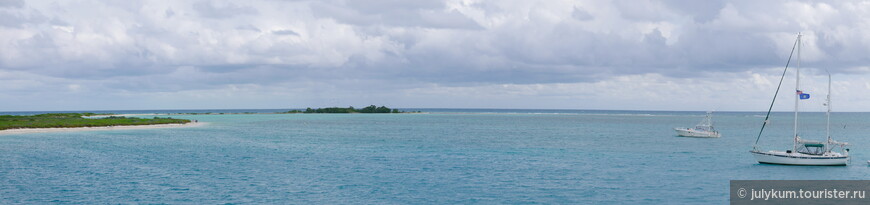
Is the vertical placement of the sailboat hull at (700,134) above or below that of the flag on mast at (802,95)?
below

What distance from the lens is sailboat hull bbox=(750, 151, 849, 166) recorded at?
4994 centimetres

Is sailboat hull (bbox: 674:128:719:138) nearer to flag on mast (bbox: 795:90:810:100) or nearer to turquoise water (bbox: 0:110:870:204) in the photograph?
turquoise water (bbox: 0:110:870:204)

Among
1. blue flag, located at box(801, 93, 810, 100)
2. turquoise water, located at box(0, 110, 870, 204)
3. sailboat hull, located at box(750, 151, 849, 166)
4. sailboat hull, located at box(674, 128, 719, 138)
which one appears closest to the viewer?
turquoise water, located at box(0, 110, 870, 204)

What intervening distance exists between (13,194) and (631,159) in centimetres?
4549

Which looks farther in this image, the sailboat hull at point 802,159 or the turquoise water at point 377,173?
the sailboat hull at point 802,159

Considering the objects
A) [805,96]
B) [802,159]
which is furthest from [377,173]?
[805,96]

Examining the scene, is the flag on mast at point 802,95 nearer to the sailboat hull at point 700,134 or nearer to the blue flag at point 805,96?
the blue flag at point 805,96

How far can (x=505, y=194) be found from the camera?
36.0 m

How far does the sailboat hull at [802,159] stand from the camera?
49938mm

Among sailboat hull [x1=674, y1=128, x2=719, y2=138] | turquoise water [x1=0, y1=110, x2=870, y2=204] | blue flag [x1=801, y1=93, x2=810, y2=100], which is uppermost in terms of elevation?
blue flag [x1=801, y1=93, x2=810, y2=100]

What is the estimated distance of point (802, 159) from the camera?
165 ft

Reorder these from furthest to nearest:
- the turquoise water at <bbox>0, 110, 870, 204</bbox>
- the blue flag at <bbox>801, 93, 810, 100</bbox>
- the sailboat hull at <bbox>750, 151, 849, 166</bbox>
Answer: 1. the blue flag at <bbox>801, 93, 810, 100</bbox>
2. the sailboat hull at <bbox>750, 151, 849, 166</bbox>
3. the turquoise water at <bbox>0, 110, 870, 204</bbox>

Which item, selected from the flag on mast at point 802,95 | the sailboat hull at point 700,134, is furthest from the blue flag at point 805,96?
the sailboat hull at point 700,134

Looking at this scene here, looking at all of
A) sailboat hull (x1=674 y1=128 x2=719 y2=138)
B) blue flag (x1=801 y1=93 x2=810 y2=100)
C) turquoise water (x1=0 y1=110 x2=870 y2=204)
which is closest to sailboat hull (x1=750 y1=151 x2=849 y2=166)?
turquoise water (x1=0 y1=110 x2=870 y2=204)
